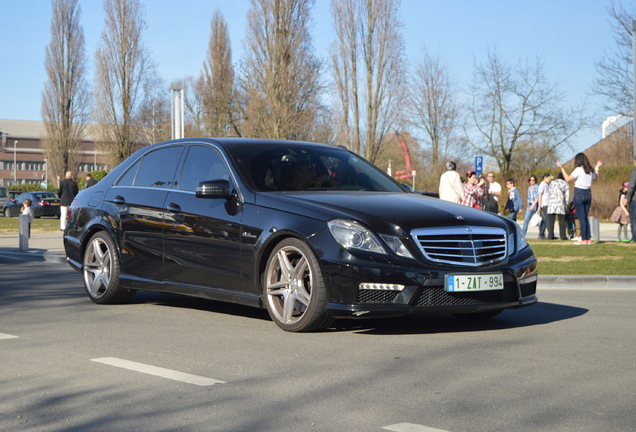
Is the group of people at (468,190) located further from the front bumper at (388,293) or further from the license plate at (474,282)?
the front bumper at (388,293)

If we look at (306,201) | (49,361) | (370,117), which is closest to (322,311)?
(306,201)

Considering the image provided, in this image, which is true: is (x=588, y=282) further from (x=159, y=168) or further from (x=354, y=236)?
(x=354, y=236)

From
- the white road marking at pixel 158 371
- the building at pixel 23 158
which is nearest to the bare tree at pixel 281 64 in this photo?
the white road marking at pixel 158 371

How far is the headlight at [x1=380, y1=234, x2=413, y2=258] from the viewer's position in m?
7.00

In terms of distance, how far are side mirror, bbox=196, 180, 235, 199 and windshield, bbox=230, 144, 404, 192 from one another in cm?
20

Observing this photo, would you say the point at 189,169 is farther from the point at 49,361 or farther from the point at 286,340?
the point at 49,361

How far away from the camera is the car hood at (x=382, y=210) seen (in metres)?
7.09

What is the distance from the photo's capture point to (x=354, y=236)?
7020mm

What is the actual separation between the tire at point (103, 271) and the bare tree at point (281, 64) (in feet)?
109

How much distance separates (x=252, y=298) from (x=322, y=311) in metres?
0.79

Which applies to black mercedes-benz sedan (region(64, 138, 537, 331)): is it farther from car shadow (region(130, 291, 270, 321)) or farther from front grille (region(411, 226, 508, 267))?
car shadow (region(130, 291, 270, 321))

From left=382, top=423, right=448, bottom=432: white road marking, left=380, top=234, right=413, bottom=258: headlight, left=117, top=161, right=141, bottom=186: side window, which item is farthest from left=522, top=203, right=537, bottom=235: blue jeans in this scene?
left=382, top=423, right=448, bottom=432: white road marking

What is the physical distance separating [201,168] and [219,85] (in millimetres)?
53164

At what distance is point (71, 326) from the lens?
7.89 m
